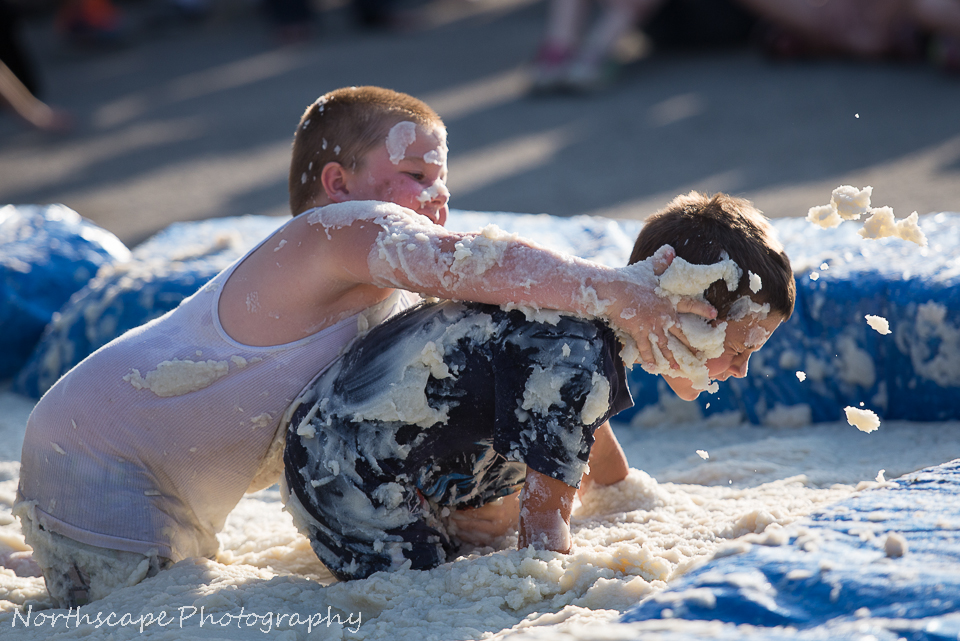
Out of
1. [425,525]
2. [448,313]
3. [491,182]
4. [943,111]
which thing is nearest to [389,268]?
[448,313]

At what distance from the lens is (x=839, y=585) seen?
1002 mm

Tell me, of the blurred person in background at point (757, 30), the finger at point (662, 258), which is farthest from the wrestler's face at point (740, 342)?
the blurred person in background at point (757, 30)

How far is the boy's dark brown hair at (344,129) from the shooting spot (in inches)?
58.2

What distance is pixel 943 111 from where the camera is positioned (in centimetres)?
426

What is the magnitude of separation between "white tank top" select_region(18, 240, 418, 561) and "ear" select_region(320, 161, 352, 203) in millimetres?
219

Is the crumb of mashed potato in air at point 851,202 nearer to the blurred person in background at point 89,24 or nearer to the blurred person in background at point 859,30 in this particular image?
the blurred person in background at point 859,30

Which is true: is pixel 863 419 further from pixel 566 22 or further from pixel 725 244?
pixel 566 22

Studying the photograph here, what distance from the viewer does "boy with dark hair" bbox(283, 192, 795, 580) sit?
1267 millimetres

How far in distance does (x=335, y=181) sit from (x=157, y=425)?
495 millimetres

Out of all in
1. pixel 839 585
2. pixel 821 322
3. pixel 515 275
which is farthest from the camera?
pixel 821 322

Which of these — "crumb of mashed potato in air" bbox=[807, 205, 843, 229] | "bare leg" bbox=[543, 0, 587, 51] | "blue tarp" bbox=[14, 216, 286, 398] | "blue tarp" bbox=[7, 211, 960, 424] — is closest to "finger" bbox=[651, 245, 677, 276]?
"crumb of mashed potato in air" bbox=[807, 205, 843, 229]

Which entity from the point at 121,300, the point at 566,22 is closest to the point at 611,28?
the point at 566,22

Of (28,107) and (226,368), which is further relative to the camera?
(28,107)

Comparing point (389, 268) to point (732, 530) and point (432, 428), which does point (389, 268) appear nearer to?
point (432, 428)
